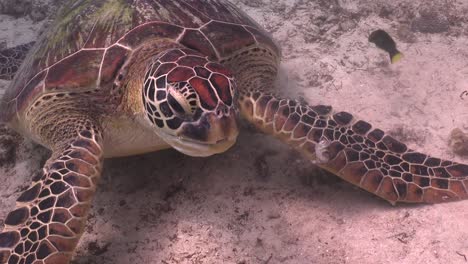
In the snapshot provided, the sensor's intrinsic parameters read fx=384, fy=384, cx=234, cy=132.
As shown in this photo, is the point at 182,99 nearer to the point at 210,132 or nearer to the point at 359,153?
the point at 210,132

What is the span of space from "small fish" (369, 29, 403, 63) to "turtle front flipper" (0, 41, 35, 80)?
4.21 m

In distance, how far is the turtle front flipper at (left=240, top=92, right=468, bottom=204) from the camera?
2.49 metres

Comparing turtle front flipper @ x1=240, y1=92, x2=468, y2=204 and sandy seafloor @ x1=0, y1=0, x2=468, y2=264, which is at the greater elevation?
turtle front flipper @ x1=240, y1=92, x2=468, y2=204

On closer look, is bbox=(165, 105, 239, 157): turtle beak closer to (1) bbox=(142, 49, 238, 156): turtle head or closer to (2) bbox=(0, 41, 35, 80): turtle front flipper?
(1) bbox=(142, 49, 238, 156): turtle head

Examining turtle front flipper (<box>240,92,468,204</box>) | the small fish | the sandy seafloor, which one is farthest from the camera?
the small fish

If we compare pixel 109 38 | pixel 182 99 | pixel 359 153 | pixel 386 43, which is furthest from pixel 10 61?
pixel 386 43

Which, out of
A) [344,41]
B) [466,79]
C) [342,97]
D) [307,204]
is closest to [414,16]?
[344,41]

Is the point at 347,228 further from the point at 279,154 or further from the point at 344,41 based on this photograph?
the point at 344,41

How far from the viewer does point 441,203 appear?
246 cm

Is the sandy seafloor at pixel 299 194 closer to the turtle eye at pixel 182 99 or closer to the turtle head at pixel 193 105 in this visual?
the turtle head at pixel 193 105

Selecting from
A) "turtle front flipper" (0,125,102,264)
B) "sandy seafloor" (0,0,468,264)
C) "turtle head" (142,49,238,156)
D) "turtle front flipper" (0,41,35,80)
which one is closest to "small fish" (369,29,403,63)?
"sandy seafloor" (0,0,468,264)

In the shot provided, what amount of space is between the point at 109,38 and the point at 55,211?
138 centimetres

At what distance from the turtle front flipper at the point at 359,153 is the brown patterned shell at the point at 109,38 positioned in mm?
624

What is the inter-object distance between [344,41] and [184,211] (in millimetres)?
3062
